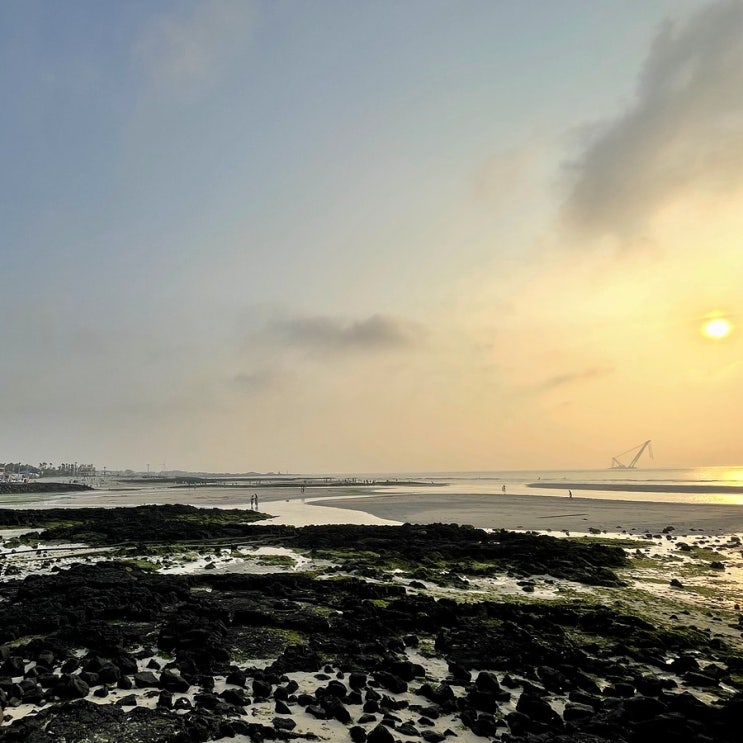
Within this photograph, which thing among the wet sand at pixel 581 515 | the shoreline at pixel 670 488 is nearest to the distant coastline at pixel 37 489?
the wet sand at pixel 581 515

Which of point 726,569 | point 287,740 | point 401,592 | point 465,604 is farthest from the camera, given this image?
point 726,569

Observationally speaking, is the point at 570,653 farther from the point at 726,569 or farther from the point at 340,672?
the point at 726,569

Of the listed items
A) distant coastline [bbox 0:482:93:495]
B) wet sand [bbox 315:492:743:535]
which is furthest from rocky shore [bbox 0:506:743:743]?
distant coastline [bbox 0:482:93:495]

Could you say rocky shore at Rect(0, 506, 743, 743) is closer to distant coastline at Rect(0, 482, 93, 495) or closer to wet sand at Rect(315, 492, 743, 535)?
wet sand at Rect(315, 492, 743, 535)

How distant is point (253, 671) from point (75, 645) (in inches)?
218

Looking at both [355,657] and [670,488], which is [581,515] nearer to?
[355,657]

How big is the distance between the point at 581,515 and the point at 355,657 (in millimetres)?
49664

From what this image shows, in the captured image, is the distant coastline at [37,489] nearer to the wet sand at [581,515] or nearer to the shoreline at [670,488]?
the wet sand at [581,515]

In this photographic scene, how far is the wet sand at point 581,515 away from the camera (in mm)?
45594

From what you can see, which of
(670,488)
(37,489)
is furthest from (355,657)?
(37,489)

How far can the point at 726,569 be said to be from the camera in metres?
26.2

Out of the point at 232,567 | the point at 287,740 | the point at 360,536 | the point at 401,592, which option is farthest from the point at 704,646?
the point at 360,536

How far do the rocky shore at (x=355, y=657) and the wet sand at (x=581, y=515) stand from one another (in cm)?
2237

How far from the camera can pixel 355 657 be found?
13.1m
